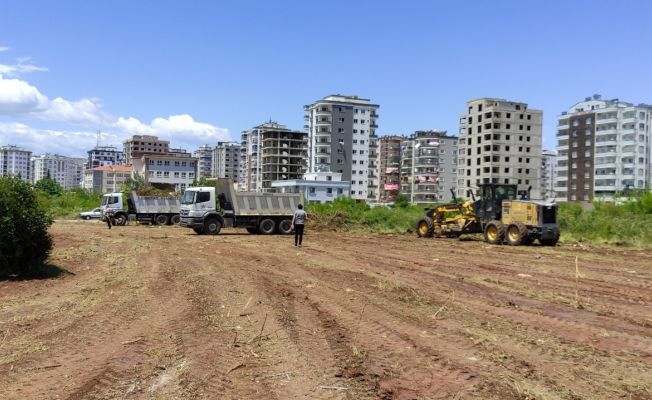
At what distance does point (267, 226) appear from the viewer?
1219 inches

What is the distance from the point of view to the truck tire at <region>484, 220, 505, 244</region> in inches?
963

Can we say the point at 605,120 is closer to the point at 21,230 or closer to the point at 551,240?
the point at 551,240

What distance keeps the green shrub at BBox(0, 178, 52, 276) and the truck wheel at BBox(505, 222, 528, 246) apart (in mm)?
17896

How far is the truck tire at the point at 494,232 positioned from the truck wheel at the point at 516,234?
0.25 meters

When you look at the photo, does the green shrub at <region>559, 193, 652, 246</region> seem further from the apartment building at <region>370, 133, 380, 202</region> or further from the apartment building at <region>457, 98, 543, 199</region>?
the apartment building at <region>370, 133, 380, 202</region>

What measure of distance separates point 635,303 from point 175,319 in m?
8.47

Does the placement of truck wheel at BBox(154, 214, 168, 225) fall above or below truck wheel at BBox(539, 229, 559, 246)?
below

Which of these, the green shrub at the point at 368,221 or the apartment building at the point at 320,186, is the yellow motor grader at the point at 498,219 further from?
the apartment building at the point at 320,186

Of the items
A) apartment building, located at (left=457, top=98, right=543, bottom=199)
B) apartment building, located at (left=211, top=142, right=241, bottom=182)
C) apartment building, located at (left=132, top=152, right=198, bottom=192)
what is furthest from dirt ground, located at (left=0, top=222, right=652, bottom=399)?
apartment building, located at (left=211, top=142, right=241, bottom=182)

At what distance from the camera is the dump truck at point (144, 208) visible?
4291 centimetres

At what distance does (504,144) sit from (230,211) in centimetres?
8378

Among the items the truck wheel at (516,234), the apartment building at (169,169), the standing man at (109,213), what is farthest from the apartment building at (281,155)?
the truck wheel at (516,234)

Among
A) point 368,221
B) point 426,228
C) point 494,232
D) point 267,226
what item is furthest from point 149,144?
point 494,232

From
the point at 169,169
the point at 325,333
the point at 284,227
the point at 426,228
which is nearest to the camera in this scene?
the point at 325,333
